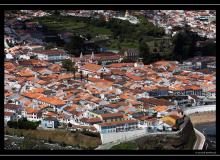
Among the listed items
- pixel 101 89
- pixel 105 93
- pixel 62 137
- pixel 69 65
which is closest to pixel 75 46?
pixel 69 65

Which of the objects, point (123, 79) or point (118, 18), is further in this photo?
point (118, 18)

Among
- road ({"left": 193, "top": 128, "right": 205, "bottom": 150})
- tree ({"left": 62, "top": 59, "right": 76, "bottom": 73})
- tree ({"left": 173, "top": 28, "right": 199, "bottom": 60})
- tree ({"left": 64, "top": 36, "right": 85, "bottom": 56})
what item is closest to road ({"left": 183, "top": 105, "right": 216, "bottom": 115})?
road ({"left": 193, "top": 128, "right": 205, "bottom": 150})

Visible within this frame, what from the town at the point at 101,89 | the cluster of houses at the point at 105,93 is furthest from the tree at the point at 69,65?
the cluster of houses at the point at 105,93

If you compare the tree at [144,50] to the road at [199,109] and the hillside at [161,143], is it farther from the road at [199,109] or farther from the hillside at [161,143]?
the hillside at [161,143]

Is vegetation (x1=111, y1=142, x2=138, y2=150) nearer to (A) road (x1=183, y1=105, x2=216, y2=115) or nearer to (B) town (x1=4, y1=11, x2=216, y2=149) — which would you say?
(B) town (x1=4, y1=11, x2=216, y2=149)

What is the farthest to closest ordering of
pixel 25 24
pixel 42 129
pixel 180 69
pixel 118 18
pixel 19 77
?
pixel 118 18 → pixel 25 24 → pixel 180 69 → pixel 19 77 → pixel 42 129

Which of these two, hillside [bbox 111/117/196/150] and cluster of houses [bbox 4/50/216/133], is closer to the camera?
hillside [bbox 111/117/196/150]
